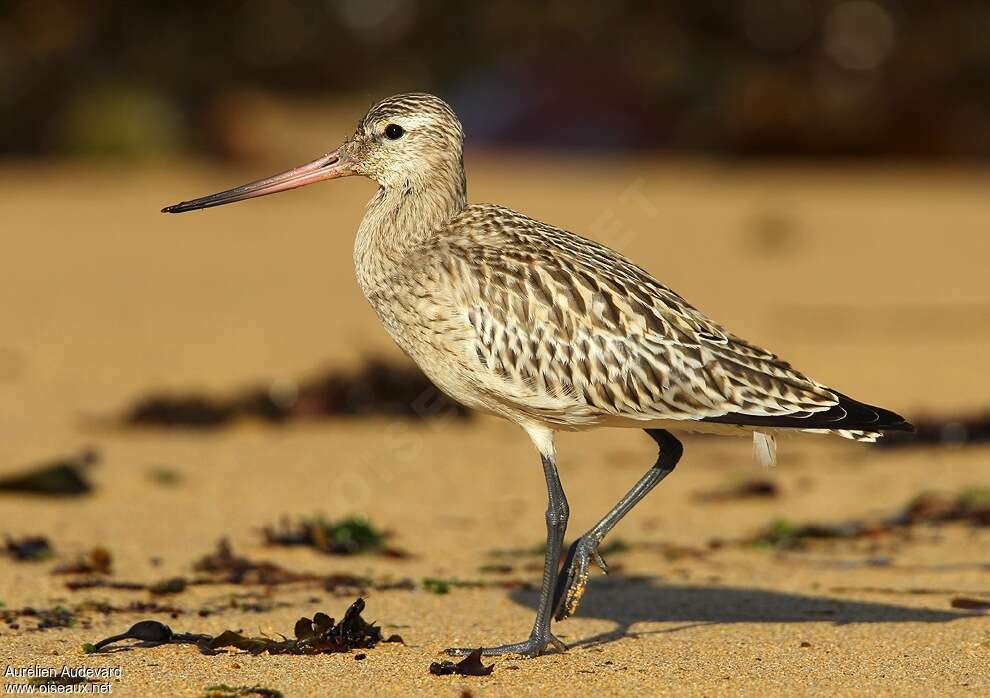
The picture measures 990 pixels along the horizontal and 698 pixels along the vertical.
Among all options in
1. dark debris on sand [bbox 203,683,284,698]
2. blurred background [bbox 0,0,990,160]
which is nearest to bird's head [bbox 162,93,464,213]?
dark debris on sand [bbox 203,683,284,698]

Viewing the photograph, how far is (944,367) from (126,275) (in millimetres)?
7972

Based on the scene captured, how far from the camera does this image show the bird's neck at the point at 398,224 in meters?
6.81

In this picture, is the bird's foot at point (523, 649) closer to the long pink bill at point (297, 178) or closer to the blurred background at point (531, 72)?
the long pink bill at point (297, 178)

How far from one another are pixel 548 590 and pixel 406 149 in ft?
6.56

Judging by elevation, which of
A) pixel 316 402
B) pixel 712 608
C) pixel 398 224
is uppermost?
pixel 398 224

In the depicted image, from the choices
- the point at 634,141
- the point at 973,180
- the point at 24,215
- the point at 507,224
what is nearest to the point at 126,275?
the point at 24,215

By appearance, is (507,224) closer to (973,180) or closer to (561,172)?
(561,172)

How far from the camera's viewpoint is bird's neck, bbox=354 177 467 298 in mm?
6812

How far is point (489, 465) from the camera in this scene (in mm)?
10430

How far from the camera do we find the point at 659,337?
6.58 metres

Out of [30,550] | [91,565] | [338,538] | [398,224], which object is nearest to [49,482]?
[30,550]

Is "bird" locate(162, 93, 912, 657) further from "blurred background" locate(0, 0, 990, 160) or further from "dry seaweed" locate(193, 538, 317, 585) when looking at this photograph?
"blurred background" locate(0, 0, 990, 160)

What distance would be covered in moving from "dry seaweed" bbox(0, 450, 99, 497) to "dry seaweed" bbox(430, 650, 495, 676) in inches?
151

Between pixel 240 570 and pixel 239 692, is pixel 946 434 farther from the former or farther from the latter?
pixel 239 692
